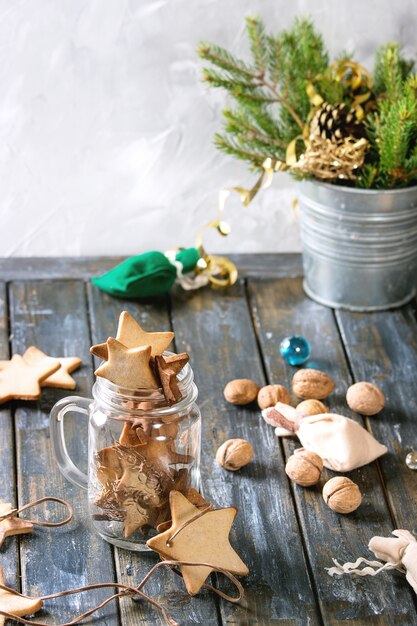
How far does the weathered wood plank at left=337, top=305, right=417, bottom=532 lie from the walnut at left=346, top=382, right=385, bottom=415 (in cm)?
2

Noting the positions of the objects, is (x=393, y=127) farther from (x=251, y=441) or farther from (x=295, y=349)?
(x=251, y=441)

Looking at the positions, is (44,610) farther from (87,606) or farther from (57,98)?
(57,98)

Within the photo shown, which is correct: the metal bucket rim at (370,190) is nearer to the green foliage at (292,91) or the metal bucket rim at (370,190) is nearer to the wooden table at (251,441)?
the green foliage at (292,91)

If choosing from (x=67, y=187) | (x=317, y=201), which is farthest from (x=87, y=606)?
(x=67, y=187)

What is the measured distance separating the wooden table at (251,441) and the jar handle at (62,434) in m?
0.06

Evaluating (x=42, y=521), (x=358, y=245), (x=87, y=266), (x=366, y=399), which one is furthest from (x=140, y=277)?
(x=42, y=521)

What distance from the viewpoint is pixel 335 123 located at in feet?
5.64

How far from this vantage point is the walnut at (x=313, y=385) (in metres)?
1.59

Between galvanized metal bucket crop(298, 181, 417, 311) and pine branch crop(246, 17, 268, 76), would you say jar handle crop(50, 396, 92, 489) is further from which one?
pine branch crop(246, 17, 268, 76)

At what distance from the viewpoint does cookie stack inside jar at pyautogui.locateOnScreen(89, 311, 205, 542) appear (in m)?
1.18

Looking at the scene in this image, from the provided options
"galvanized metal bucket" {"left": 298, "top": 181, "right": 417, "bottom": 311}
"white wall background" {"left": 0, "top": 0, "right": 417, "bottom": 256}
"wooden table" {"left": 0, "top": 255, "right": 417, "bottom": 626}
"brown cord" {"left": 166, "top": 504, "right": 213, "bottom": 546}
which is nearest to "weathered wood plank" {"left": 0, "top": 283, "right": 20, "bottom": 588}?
"wooden table" {"left": 0, "top": 255, "right": 417, "bottom": 626}

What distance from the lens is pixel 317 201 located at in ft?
5.89

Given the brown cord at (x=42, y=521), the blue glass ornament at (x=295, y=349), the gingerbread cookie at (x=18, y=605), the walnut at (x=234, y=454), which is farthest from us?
the blue glass ornament at (x=295, y=349)

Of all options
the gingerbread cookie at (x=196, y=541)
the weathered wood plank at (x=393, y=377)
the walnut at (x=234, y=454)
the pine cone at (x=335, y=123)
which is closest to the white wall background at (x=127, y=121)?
the pine cone at (x=335, y=123)
